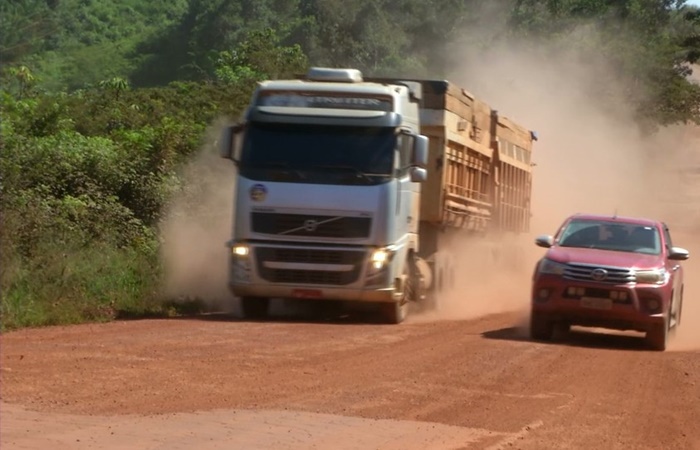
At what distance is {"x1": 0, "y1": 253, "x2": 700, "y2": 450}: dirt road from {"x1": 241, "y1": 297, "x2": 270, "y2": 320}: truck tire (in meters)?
2.10

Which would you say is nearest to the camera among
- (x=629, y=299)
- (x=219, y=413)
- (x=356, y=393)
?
(x=219, y=413)

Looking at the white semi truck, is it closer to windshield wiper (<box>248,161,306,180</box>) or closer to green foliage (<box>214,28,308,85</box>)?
windshield wiper (<box>248,161,306,180</box>)

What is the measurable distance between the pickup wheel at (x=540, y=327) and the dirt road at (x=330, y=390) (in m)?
0.22

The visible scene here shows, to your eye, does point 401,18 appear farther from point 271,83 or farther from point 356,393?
point 356,393

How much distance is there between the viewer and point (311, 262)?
60.2 ft

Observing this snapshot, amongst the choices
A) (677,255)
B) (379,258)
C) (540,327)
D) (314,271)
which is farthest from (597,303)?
(314,271)

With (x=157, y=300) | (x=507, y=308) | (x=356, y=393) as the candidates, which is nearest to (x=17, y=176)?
(x=157, y=300)

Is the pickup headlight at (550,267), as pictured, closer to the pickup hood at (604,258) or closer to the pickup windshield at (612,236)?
the pickup hood at (604,258)

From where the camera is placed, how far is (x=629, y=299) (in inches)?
655

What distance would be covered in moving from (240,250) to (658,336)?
589 cm

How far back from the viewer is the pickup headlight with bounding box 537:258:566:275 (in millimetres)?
16969

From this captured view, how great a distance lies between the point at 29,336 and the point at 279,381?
4132 mm

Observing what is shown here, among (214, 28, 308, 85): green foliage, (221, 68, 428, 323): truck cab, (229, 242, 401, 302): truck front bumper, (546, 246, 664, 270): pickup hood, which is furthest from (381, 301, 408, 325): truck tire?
(214, 28, 308, 85): green foliage

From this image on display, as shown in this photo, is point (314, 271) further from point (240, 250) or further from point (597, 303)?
point (597, 303)
